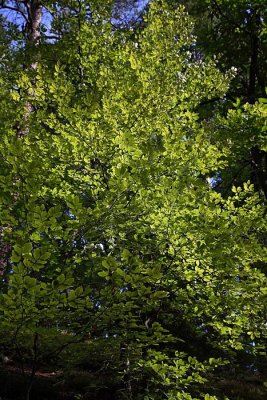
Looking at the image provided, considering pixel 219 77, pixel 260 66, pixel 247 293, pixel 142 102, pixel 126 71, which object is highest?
pixel 260 66

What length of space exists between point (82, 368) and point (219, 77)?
7027 millimetres

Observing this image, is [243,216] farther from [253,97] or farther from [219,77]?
[253,97]

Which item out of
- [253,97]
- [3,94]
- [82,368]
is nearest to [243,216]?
[3,94]

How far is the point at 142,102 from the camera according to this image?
4.08 metres

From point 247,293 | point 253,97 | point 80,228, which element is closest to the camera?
point 80,228

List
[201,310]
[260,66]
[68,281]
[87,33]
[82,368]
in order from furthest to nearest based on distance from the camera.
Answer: [260,66] < [82,368] < [87,33] < [201,310] < [68,281]

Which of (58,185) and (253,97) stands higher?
(253,97)

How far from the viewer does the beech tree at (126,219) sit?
2.75 m

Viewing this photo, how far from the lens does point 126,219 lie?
3.30 meters

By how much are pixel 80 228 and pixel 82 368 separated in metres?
6.79

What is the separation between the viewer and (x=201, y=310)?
421cm

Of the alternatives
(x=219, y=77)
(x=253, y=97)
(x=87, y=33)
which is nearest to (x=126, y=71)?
Answer: (x=87, y=33)

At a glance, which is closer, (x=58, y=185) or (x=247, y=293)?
(x=247, y=293)

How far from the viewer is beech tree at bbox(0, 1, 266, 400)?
275 centimetres
